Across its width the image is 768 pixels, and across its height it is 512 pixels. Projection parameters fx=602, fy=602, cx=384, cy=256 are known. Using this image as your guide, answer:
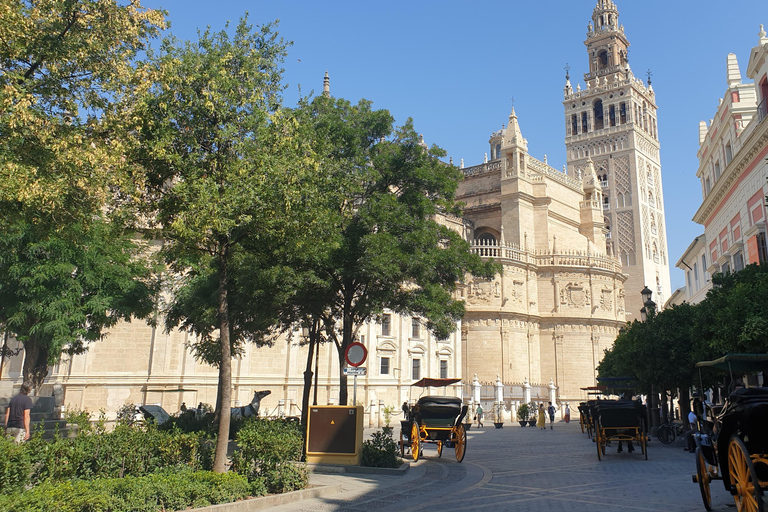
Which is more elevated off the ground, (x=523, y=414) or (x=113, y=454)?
(x=113, y=454)

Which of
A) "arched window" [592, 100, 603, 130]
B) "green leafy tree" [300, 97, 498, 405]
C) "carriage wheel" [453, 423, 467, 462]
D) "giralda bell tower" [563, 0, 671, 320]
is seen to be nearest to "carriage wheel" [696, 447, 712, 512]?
"carriage wheel" [453, 423, 467, 462]

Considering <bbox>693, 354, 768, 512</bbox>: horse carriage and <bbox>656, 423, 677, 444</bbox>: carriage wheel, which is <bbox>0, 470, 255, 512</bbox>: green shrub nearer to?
<bbox>693, 354, 768, 512</bbox>: horse carriage

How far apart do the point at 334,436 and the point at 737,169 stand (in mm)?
17478

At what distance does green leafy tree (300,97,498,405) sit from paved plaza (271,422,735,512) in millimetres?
3749

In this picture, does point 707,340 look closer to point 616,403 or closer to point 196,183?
point 616,403

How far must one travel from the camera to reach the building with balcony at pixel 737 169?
64.1ft

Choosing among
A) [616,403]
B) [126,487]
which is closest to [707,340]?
[616,403]

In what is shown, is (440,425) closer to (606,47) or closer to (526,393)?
(526,393)

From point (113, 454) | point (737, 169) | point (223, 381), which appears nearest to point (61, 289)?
point (113, 454)

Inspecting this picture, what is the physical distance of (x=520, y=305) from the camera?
4816cm

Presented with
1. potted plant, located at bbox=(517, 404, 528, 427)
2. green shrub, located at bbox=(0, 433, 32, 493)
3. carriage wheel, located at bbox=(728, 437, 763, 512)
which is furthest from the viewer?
potted plant, located at bbox=(517, 404, 528, 427)

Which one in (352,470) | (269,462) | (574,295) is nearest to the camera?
(269,462)

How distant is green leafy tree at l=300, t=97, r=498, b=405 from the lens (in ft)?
51.9

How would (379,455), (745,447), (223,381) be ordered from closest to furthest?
(745,447) < (223,381) < (379,455)
